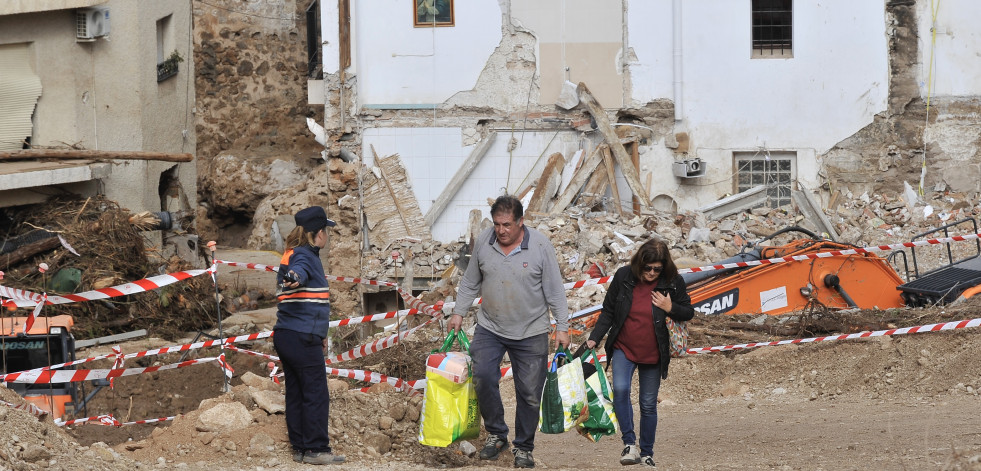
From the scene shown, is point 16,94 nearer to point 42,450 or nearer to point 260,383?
point 260,383

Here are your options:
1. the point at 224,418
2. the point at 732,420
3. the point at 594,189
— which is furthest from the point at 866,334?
the point at 594,189

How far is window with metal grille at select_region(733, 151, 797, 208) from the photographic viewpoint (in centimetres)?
1764

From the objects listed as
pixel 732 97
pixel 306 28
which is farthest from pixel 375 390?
pixel 306 28

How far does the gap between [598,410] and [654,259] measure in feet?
3.50

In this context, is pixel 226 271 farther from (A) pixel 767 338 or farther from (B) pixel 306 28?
(A) pixel 767 338

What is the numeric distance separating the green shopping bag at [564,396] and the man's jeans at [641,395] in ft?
0.98

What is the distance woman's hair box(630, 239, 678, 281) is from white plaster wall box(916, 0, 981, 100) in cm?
1199

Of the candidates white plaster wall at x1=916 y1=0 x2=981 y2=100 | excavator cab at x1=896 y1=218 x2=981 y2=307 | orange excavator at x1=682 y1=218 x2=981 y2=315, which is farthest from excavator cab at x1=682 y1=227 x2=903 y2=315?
white plaster wall at x1=916 y1=0 x2=981 y2=100

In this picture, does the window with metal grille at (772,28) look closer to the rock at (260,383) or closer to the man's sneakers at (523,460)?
the rock at (260,383)

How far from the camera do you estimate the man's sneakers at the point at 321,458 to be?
7.20m

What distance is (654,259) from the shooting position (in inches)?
285

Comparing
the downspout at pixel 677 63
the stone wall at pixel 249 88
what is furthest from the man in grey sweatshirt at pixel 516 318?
the stone wall at pixel 249 88

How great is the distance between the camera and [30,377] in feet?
30.1

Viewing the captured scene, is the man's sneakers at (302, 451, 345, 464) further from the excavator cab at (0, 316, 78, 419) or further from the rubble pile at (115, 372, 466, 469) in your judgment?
the excavator cab at (0, 316, 78, 419)
